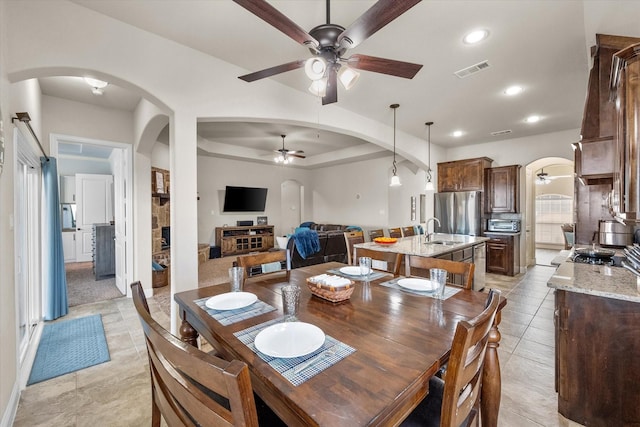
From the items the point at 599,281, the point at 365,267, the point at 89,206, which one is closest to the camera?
the point at 599,281

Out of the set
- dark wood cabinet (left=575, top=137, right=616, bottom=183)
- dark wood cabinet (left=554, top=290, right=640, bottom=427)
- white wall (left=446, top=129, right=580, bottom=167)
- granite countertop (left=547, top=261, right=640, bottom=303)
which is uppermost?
Answer: white wall (left=446, top=129, right=580, bottom=167)

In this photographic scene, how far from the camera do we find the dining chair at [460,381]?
2.60 feet

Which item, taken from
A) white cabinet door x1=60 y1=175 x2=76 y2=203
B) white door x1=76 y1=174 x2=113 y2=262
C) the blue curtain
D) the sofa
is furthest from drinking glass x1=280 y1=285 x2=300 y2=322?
white cabinet door x1=60 y1=175 x2=76 y2=203

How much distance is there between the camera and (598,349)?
160 centimetres

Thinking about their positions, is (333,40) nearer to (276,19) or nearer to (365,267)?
(276,19)

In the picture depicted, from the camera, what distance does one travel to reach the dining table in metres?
0.73

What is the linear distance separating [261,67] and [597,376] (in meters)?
3.58

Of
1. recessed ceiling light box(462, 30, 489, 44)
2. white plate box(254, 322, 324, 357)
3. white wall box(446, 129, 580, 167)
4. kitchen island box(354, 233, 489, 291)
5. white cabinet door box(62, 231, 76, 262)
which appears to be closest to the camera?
white plate box(254, 322, 324, 357)

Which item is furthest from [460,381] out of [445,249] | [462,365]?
[445,249]

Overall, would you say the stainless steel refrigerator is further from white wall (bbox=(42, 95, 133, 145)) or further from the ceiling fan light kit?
white wall (bbox=(42, 95, 133, 145))

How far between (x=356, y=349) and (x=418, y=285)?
0.86 metres

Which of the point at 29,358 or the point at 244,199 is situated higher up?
the point at 244,199

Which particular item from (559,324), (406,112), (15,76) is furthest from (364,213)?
(15,76)

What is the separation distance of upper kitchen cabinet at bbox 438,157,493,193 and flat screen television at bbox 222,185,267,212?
5006 mm
